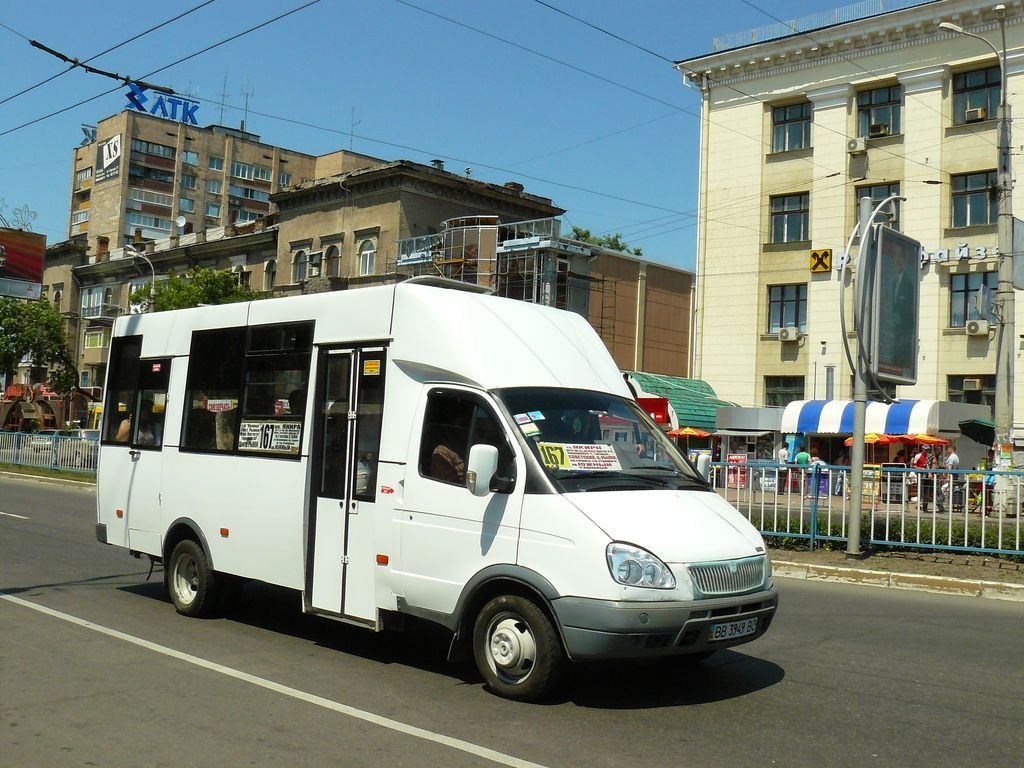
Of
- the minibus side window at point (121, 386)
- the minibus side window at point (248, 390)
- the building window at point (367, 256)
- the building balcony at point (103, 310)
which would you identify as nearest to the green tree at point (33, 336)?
the building balcony at point (103, 310)

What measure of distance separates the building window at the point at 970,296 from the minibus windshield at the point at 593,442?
2828 centimetres

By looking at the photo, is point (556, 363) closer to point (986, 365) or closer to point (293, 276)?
point (986, 365)

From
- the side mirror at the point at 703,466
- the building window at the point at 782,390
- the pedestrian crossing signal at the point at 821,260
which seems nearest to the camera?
the side mirror at the point at 703,466

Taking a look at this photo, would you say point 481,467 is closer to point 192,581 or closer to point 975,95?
point 192,581

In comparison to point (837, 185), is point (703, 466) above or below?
below

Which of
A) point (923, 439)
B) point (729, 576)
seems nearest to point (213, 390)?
point (729, 576)

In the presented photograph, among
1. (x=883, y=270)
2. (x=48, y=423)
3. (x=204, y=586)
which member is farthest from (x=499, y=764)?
(x=48, y=423)

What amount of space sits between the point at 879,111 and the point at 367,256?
21.2m

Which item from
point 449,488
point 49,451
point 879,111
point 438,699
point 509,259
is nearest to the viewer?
point 438,699

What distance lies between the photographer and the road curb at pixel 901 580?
11867mm

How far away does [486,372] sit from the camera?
6.96 metres

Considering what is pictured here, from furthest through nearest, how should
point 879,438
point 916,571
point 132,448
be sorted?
1. point 879,438
2. point 916,571
3. point 132,448

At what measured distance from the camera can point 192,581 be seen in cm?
931

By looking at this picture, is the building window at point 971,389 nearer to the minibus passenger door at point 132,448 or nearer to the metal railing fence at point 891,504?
the metal railing fence at point 891,504
